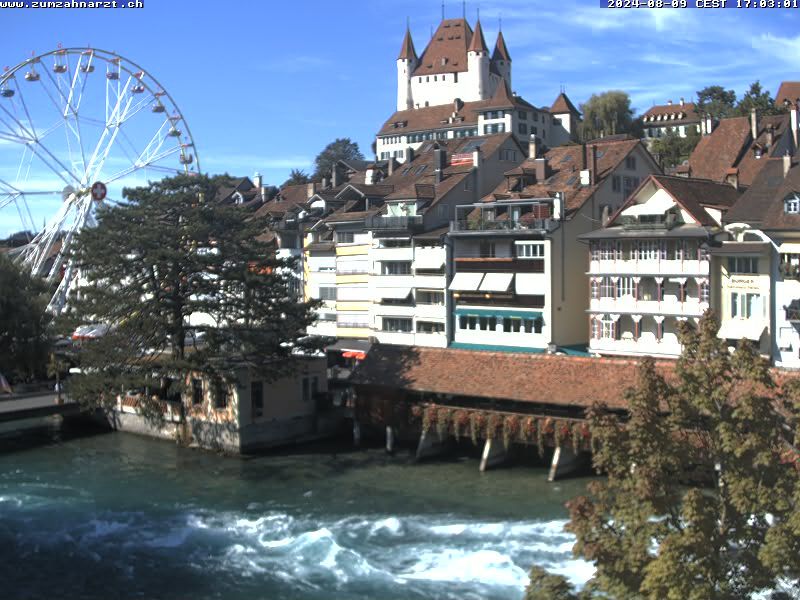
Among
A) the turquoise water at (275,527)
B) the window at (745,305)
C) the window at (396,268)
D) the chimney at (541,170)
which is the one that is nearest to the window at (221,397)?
the turquoise water at (275,527)

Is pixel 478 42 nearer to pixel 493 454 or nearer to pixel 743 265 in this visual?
pixel 743 265

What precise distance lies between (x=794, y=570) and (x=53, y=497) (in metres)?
29.7

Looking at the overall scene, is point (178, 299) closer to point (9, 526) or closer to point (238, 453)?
point (238, 453)

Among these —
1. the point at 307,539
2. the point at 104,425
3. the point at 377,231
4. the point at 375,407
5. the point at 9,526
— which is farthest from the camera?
the point at 377,231

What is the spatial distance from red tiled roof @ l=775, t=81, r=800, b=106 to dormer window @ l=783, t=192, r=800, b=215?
204 ft

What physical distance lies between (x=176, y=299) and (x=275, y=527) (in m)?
16.6

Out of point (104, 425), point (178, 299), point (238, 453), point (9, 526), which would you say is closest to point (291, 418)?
point (238, 453)

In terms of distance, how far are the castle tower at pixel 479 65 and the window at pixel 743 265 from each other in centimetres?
10087

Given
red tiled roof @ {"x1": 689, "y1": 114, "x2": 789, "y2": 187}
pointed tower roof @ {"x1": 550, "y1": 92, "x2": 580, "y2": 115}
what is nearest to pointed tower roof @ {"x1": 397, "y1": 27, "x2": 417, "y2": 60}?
pointed tower roof @ {"x1": 550, "y1": 92, "x2": 580, "y2": 115}

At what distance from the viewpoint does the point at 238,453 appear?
4581 cm

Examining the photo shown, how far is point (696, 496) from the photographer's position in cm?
1519

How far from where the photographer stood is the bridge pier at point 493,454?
40.8 meters

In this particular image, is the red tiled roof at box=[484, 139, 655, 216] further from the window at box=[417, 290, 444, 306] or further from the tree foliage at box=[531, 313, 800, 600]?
the tree foliage at box=[531, 313, 800, 600]

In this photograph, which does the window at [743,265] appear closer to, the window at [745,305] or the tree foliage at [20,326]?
the window at [745,305]
